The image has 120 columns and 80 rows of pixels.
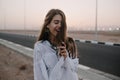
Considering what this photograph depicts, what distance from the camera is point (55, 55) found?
10.3 ft

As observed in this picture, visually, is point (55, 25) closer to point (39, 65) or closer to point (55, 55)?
point (55, 55)

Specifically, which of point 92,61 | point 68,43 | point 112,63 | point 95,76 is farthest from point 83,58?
point 68,43

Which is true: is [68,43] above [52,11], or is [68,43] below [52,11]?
below

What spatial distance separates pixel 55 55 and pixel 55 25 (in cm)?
29

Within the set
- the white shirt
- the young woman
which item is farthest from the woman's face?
the white shirt

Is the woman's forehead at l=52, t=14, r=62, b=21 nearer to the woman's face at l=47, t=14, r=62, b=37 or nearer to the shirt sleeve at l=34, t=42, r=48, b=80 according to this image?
the woman's face at l=47, t=14, r=62, b=37

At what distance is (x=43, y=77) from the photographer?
123 inches

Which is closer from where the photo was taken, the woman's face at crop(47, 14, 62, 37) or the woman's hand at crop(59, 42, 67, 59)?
the woman's hand at crop(59, 42, 67, 59)

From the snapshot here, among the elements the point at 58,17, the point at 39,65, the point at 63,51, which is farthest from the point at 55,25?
the point at 39,65

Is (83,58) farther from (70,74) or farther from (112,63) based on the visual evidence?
(70,74)

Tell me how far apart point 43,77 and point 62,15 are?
613 millimetres

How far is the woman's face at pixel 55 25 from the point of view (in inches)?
125

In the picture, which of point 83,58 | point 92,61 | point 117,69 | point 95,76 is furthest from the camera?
point 83,58

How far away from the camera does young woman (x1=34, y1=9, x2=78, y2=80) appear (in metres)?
3.10
